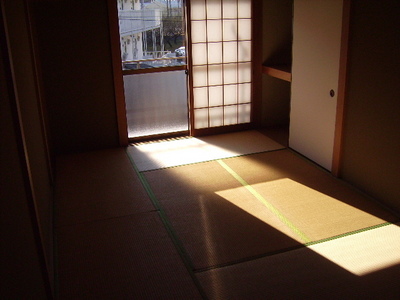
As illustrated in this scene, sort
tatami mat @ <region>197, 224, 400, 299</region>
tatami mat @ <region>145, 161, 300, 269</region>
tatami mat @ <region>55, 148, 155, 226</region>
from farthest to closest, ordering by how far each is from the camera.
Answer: tatami mat @ <region>55, 148, 155, 226</region> → tatami mat @ <region>145, 161, 300, 269</region> → tatami mat @ <region>197, 224, 400, 299</region>

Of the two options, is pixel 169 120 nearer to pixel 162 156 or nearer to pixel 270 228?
pixel 162 156

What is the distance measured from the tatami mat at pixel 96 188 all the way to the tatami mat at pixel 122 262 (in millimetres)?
186

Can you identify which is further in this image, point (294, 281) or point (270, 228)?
point (270, 228)

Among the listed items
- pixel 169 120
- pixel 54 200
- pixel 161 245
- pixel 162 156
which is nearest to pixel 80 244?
pixel 161 245

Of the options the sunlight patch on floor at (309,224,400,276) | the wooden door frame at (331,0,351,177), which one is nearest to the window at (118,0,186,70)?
the wooden door frame at (331,0,351,177)

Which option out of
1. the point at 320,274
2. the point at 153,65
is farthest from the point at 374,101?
the point at 153,65

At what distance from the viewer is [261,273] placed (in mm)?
2973

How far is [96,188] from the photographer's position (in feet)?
14.4

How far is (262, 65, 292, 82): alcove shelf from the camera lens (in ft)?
17.4

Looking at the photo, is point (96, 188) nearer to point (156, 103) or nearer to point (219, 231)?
point (219, 231)

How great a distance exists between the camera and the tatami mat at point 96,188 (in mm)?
3889

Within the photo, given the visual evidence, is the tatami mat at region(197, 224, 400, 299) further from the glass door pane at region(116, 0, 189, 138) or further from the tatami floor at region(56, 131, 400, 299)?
the glass door pane at region(116, 0, 189, 138)

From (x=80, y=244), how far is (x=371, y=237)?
2.29 metres

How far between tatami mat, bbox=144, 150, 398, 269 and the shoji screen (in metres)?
1.28
